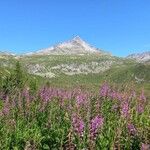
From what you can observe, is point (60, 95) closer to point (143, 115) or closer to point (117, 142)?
point (143, 115)

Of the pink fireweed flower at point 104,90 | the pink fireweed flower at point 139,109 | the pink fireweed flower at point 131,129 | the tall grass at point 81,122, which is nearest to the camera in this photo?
the tall grass at point 81,122

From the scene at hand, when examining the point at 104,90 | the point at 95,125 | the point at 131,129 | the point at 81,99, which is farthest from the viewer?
the point at 104,90

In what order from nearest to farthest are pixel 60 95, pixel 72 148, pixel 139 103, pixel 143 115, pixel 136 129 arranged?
pixel 72 148
pixel 136 129
pixel 143 115
pixel 139 103
pixel 60 95

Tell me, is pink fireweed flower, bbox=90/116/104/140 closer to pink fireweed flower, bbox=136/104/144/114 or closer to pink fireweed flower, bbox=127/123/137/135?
pink fireweed flower, bbox=127/123/137/135

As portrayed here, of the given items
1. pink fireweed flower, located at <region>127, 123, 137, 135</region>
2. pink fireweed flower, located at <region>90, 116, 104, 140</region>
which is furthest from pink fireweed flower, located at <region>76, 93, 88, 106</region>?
pink fireweed flower, located at <region>90, 116, 104, 140</region>

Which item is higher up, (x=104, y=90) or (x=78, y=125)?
(x=104, y=90)

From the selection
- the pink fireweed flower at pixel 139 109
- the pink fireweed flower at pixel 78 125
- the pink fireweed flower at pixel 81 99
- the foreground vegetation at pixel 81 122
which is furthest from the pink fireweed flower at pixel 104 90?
the pink fireweed flower at pixel 78 125

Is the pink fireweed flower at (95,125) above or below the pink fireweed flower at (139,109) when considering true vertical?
below

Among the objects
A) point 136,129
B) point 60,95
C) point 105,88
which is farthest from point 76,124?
point 60,95

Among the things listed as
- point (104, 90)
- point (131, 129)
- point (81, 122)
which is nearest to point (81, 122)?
point (81, 122)

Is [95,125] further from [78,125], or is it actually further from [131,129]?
[131,129]

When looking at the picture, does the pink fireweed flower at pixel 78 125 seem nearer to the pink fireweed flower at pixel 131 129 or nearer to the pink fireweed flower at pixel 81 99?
the pink fireweed flower at pixel 131 129

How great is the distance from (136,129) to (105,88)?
17.9 feet

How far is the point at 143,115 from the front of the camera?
15898 mm
